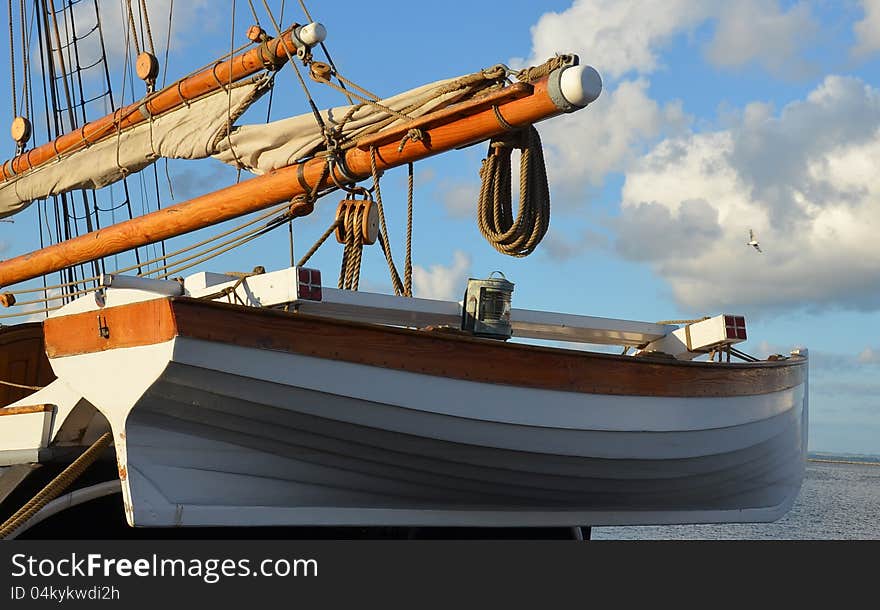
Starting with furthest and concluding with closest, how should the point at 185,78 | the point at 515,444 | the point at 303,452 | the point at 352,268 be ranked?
the point at 185,78, the point at 352,268, the point at 515,444, the point at 303,452

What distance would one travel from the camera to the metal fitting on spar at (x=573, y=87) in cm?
714

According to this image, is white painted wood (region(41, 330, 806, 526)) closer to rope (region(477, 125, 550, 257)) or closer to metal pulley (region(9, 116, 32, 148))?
rope (region(477, 125, 550, 257))

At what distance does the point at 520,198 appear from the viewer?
25.0 feet

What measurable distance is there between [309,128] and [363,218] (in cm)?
176

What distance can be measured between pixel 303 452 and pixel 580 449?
1.97 metres

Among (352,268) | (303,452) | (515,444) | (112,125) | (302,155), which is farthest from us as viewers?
(112,125)

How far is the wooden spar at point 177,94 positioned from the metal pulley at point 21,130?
1.47 meters

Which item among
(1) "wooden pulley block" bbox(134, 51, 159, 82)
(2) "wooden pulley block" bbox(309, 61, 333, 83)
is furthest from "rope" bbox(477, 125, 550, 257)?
(1) "wooden pulley block" bbox(134, 51, 159, 82)

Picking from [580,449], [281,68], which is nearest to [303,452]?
[580,449]

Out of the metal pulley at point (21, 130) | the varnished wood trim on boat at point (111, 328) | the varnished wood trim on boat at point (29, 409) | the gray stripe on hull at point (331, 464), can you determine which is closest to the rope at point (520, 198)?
the gray stripe on hull at point (331, 464)

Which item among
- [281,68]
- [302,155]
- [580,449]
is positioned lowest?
[580,449]

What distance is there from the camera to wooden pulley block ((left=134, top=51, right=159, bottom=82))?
42.0 ft
